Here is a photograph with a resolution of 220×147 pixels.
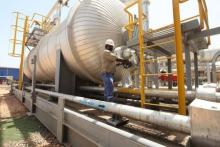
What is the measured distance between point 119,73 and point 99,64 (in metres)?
0.64

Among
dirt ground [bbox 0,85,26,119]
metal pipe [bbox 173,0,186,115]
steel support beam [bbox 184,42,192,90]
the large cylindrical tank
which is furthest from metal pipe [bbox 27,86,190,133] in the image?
dirt ground [bbox 0,85,26,119]

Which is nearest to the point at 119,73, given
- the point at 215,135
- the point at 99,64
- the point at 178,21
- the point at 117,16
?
the point at 99,64

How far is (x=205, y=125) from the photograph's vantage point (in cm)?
101

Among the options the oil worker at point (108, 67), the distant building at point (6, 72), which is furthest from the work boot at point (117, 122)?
the distant building at point (6, 72)

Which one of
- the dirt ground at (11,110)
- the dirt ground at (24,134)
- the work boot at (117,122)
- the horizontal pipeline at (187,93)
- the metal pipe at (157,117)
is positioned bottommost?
the dirt ground at (24,134)

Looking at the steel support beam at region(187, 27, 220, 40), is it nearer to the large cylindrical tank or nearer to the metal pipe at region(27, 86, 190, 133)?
the large cylindrical tank

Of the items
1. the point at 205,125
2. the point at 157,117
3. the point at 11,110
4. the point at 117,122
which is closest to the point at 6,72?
the point at 11,110

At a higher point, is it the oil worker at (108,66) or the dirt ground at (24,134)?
the oil worker at (108,66)

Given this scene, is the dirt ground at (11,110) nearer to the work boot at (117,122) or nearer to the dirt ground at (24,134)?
the dirt ground at (24,134)

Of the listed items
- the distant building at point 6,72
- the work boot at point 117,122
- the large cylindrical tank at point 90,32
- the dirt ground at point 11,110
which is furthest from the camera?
the distant building at point 6,72

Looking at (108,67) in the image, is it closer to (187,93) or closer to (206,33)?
(187,93)

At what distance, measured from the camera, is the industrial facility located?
1.43 metres

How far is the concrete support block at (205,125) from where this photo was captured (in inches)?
38.1

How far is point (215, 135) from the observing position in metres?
0.98
